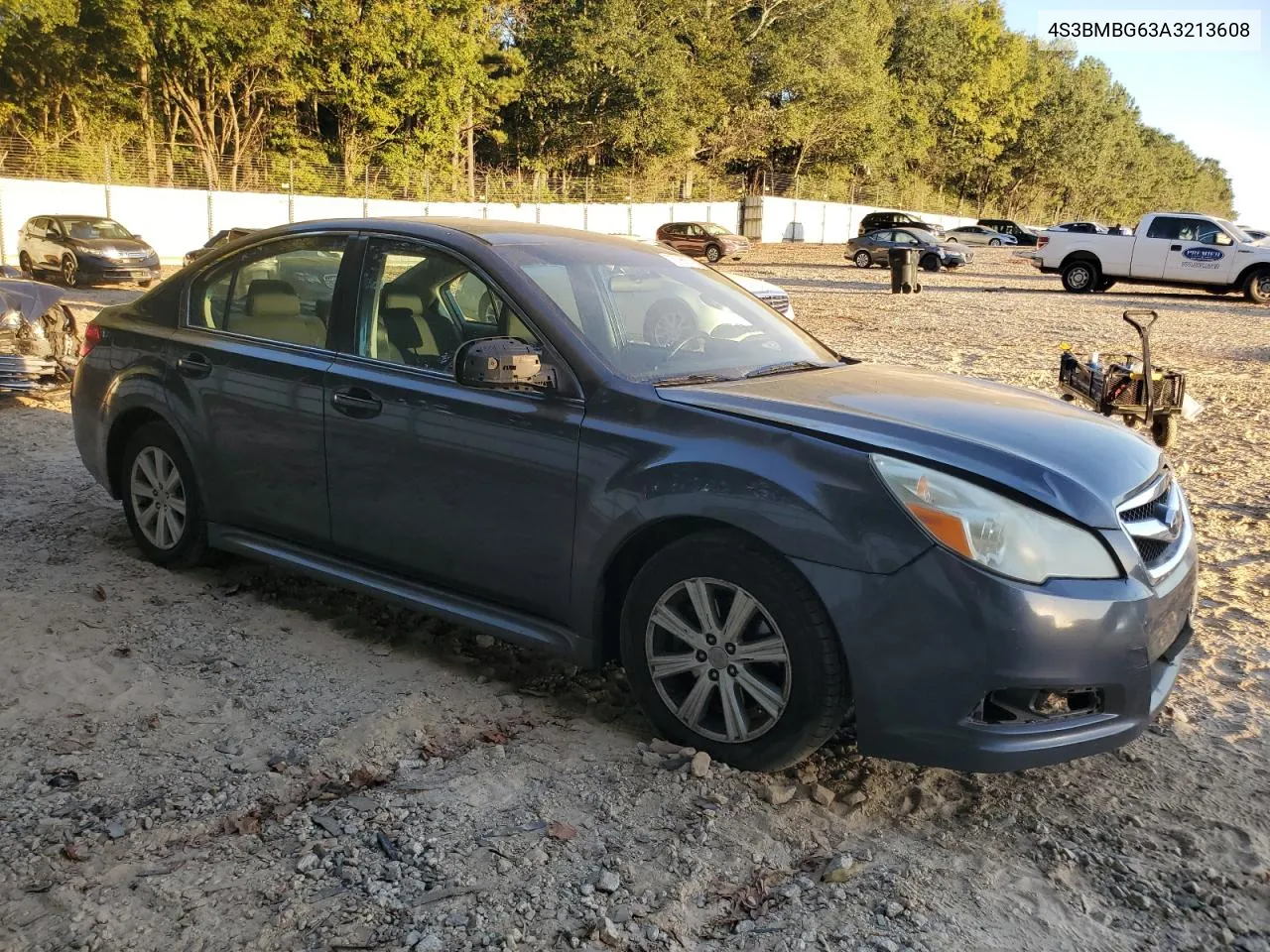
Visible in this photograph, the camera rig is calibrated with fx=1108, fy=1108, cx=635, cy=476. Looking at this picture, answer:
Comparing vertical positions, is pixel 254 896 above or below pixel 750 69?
below

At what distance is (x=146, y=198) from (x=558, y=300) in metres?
31.6

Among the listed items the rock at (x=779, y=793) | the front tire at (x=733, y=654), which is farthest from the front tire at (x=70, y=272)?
the rock at (x=779, y=793)

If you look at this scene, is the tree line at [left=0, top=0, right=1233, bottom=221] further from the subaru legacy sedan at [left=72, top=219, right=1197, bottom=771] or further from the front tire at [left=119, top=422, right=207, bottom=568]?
the subaru legacy sedan at [left=72, top=219, right=1197, bottom=771]

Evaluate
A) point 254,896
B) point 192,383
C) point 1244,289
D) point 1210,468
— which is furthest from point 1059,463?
Result: point 1244,289

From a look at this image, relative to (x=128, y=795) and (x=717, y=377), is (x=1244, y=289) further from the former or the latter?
(x=128, y=795)

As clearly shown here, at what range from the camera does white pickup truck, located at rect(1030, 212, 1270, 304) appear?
23.9 meters

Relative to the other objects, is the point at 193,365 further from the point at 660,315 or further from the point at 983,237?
the point at 983,237

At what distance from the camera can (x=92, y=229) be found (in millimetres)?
22891

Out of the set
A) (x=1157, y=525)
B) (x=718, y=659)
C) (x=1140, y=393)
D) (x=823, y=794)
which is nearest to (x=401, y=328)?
(x=718, y=659)

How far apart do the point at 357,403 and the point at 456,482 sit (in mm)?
585

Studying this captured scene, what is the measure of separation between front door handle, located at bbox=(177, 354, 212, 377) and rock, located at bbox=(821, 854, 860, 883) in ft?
10.8

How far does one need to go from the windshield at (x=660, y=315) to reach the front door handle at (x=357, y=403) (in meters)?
0.74

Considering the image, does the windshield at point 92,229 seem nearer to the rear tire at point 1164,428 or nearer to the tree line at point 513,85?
the tree line at point 513,85

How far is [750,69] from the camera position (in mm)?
55500
